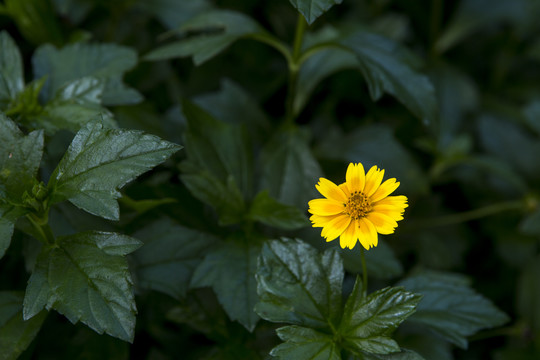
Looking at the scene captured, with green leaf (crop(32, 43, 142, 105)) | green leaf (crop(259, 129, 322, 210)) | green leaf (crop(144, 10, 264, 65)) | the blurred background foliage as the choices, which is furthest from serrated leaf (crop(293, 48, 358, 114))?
green leaf (crop(32, 43, 142, 105))

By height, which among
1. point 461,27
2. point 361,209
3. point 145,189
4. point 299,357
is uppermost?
point 461,27

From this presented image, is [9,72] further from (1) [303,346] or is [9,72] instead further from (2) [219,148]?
(1) [303,346]

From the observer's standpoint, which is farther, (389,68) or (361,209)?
(389,68)

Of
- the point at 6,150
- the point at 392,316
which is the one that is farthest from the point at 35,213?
the point at 392,316

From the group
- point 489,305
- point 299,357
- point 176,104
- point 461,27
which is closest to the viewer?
point 299,357

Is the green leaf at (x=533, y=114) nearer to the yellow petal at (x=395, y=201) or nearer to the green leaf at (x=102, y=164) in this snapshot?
the yellow petal at (x=395, y=201)

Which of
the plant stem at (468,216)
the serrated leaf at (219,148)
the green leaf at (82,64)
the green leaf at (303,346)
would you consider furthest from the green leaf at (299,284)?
the plant stem at (468,216)

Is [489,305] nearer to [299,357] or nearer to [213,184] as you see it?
[299,357]

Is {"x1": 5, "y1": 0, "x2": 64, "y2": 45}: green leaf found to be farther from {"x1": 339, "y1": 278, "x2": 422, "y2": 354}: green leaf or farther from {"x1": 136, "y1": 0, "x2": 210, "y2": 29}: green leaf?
{"x1": 339, "y1": 278, "x2": 422, "y2": 354}: green leaf
